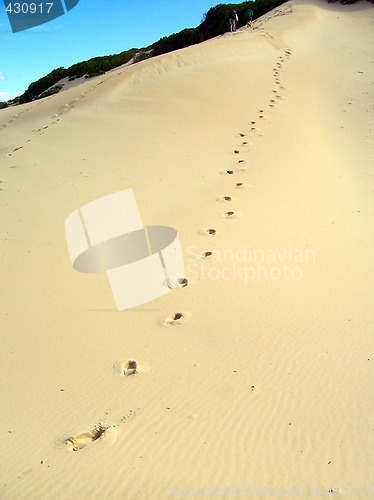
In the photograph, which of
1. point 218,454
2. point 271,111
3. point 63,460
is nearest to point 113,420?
point 63,460

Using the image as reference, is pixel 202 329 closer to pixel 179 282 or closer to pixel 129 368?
pixel 129 368

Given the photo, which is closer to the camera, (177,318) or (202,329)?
(202,329)

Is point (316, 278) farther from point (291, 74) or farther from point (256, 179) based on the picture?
point (291, 74)

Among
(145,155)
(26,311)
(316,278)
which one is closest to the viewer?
(26,311)

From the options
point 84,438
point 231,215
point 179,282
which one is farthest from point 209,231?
point 84,438

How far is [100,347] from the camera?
3076mm

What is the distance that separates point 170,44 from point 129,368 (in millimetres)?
33172

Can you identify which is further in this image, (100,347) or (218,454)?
(100,347)

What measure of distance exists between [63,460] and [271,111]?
31.2 ft

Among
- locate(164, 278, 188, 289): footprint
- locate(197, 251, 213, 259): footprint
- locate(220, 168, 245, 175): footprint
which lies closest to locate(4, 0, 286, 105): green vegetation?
Answer: locate(220, 168, 245, 175): footprint

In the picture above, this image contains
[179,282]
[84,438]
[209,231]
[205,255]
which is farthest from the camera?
[209,231]

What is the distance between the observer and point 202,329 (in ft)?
10.5

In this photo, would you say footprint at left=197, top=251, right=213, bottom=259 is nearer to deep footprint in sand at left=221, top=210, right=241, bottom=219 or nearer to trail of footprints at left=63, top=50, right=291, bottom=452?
trail of footprints at left=63, top=50, right=291, bottom=452

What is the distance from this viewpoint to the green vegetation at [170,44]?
2916 centimetres
